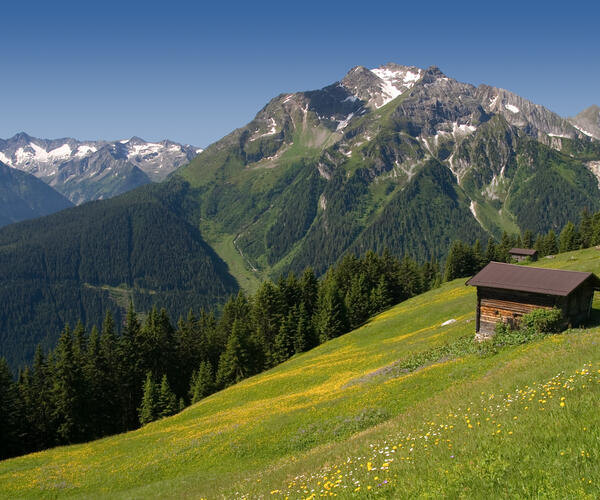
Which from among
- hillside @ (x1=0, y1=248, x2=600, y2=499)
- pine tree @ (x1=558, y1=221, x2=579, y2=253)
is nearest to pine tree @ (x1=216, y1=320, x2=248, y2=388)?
hillside @ (x1=0, y1=248, x2=600, y2=499)

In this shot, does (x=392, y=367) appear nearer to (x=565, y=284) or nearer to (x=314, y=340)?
(x=565, y=284)

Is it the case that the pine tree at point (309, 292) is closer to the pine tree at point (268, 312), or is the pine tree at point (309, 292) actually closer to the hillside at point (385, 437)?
the pine tree at point (268, 312)

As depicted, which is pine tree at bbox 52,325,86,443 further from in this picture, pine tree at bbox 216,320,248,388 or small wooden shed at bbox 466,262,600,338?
small wooden shed at bbox 466,262,600,338

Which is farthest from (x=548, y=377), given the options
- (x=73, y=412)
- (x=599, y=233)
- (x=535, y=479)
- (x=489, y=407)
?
(x=599, y=233)

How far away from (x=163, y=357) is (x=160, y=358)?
528 mm

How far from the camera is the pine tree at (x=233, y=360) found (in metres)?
67.3

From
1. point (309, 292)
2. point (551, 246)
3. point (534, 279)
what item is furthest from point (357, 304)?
point (551, 246)

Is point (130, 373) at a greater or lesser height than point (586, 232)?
lesser

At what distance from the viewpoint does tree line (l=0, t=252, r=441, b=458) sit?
5488cm

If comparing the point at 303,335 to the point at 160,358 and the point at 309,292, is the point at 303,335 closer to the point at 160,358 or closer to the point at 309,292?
the point at 309,292

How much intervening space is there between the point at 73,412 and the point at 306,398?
39257mm

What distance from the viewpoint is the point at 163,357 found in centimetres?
7006

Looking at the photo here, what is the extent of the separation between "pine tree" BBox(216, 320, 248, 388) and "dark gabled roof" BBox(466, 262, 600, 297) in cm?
4290

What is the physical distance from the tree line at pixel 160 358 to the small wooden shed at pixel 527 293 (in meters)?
42.7
